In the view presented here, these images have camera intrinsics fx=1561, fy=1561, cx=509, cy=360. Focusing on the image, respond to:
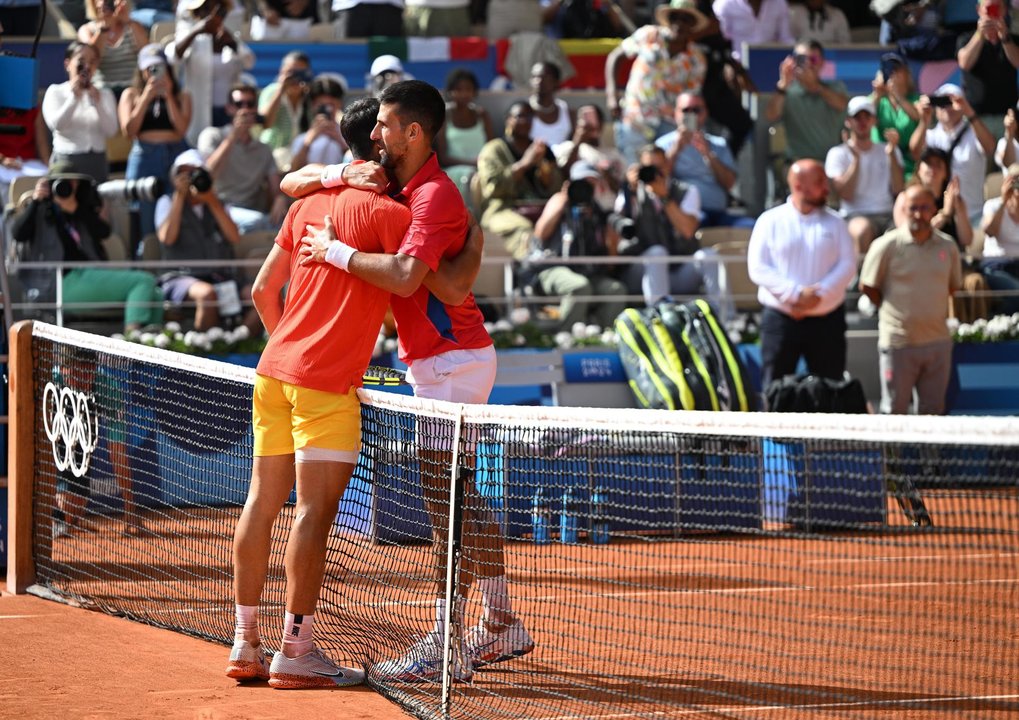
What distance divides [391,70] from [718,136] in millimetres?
3620

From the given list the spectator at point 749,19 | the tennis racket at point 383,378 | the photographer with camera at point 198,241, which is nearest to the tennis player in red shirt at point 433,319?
the tennis racket at point 383,378

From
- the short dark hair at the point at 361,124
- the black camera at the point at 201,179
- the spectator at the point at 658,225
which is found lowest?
the spectator at the point at 658,225

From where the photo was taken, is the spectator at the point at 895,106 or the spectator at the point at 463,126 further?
the spectator at the point at 895,106

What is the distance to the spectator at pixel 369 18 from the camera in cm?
1655

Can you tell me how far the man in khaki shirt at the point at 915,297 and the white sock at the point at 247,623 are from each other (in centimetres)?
738

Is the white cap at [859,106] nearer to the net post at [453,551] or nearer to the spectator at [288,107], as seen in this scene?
the spectator at [288,107]

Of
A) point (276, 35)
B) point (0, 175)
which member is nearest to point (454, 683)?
point (0, 175)

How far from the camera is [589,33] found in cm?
A: 1828

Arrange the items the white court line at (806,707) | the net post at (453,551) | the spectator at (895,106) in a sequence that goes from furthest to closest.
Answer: the spectator at (895,106) < the net post at (453,551) < the white court line at (806,707)

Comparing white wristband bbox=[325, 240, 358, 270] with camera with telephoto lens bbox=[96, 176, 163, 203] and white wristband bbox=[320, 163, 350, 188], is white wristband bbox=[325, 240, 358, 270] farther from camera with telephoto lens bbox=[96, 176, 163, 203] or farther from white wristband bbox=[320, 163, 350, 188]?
camera with telephoto lens bbox=[96, 176, 163, 203]

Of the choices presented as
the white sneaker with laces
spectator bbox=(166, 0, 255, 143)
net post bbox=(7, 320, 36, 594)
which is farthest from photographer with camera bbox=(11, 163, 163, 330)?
the white sneaker with laces

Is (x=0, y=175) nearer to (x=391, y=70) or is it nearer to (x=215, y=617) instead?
(x=391, y=70)

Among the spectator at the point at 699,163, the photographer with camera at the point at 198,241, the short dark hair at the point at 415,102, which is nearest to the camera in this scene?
the short dark hair at the point at 415,102

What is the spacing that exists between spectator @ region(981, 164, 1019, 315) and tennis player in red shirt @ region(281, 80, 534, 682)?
8.51 metres
